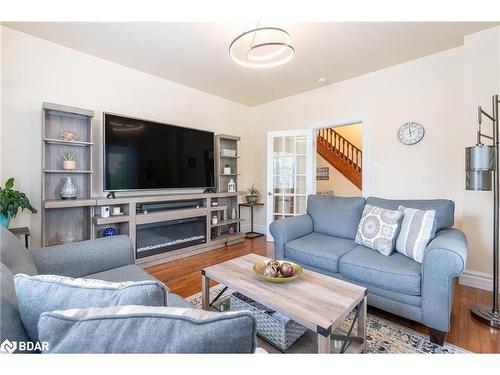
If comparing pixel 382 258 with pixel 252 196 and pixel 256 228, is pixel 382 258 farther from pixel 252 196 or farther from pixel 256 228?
pixel 256 228

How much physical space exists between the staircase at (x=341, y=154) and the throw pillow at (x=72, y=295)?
5439mm

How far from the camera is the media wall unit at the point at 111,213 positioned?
2.57 m

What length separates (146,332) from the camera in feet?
1.61

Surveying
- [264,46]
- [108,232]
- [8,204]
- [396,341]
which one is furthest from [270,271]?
[8,204]

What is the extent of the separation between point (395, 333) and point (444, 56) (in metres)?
3.04

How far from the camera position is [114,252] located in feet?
5.63

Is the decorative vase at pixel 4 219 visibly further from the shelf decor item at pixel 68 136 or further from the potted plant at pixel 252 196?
the potted plant at pixel 252 196

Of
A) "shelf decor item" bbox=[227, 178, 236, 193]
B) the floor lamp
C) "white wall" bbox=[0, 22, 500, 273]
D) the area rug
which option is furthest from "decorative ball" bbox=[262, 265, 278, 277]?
"shelf decor item" bbox=[227, 178, 236, 193]

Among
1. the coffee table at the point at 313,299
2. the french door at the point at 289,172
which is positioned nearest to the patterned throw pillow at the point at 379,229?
the coffee table at the point at 313,299

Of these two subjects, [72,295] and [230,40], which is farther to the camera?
[230,40]

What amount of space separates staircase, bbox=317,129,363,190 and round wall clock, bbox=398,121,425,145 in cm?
232

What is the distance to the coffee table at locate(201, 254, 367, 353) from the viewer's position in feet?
3.69

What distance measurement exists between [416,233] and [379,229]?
0.92 feet
